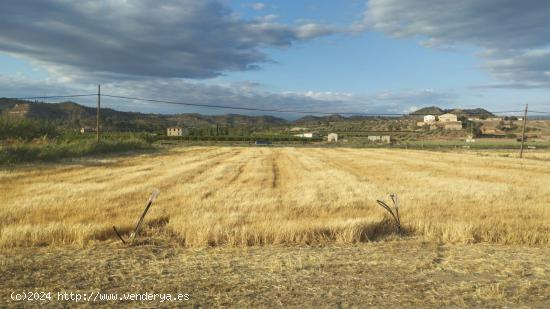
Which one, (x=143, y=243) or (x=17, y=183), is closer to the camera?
(x=143, y=243)

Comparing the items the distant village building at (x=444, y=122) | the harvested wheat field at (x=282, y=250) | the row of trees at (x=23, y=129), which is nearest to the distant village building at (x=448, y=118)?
the distant village building at (x=444, y=122)

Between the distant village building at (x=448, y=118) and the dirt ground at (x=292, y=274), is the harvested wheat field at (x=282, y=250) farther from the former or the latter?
the distant village building at (x=448, y=118)

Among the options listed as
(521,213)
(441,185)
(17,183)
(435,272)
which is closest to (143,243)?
(435,272)

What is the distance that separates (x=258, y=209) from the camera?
13094mm

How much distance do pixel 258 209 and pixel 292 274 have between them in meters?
6.15

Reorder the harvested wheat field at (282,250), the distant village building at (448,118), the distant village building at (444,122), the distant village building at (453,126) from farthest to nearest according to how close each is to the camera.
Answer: the distant village building at (448,118) → the distant village building at (444,122) → the distant village building at (453,126) → the harvested wheat field at (282,250)

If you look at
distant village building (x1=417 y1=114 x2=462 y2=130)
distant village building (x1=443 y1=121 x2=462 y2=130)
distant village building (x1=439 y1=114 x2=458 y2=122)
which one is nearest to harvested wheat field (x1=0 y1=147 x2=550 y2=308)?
distant village building (x1=443 y1=121 x2=462 y2=130)

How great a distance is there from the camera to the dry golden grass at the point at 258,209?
9.23m

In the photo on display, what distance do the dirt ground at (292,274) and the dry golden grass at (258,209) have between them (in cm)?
62

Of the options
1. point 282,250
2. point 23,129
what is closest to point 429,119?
point 23,129

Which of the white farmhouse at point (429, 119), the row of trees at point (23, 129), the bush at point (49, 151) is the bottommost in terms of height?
the bush at point (49, 151)

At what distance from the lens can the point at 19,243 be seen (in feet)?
27.6

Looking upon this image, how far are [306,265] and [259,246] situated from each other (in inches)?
60.1

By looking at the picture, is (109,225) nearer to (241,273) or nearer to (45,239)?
(45,239)
